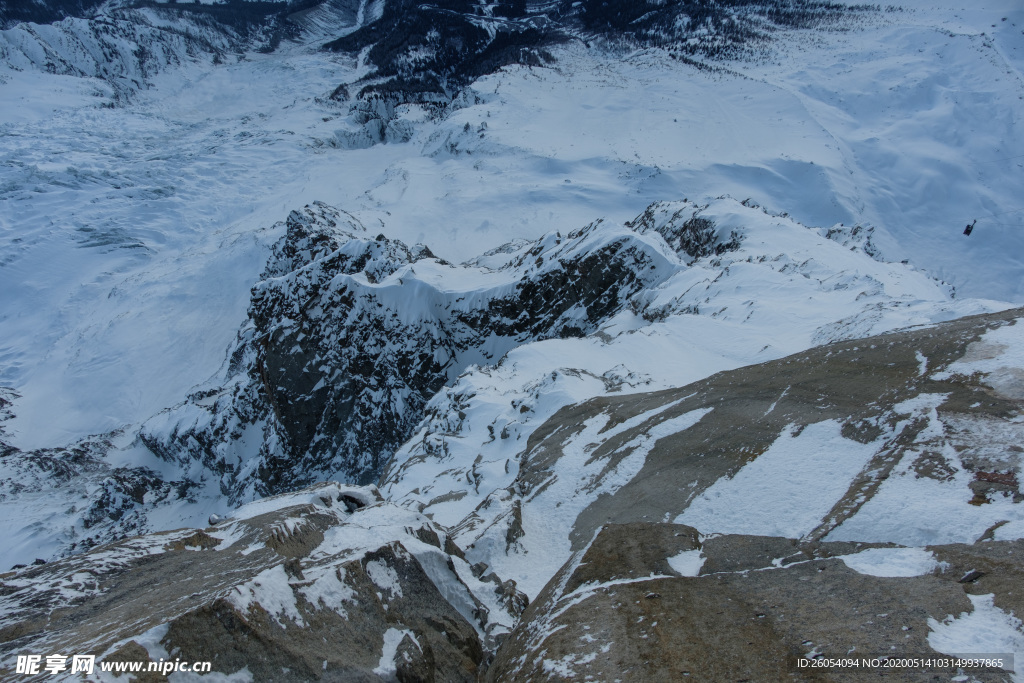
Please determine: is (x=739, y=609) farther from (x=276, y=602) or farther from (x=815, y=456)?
(x=276, y=602)

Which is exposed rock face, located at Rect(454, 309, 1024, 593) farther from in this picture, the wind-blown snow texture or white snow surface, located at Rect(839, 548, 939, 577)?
the wind-blown snow texture

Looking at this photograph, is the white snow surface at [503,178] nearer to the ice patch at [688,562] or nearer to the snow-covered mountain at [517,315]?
the snow-covered mountain at [517,315]

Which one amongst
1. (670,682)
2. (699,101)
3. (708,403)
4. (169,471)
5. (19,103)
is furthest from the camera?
(19,103)

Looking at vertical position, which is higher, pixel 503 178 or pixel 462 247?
pixel 503 178

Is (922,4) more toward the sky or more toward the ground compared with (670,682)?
more toward the sky

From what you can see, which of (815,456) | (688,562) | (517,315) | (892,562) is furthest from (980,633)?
(517,315)

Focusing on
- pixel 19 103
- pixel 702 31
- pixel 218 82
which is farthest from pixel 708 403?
pixel 218 82

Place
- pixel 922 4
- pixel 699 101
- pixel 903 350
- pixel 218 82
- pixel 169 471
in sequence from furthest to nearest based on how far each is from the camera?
pixel 218 82 < pixel 922 4 < pixel 699 101 < pixel 169 471 < pixel 903 350

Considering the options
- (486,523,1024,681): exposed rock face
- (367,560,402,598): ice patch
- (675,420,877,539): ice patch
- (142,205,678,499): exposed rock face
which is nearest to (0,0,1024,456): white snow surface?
(142,205,678,499): exposed rock face

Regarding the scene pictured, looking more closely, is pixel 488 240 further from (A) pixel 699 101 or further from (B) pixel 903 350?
(B) pixel 903 350
